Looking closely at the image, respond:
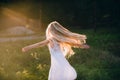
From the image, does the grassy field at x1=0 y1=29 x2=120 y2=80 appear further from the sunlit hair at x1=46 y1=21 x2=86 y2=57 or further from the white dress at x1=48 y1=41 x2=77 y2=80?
the white dress at x1=48 y1=41 x2=77 y2=80

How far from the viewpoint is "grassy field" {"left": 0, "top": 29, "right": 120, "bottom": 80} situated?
43.2 ft

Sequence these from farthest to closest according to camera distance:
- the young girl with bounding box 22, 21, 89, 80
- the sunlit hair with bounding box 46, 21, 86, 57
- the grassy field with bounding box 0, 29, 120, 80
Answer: the grassy field with bounding box 0, 29, 120, 80 → the sunlit hair with bounding box 46, 21, 86, 57 → the young girl with bounding box 22, 21, 89, 80

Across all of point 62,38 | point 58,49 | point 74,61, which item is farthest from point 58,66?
point 74,61

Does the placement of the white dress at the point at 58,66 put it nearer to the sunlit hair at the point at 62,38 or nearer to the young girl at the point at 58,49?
the young girl at the point at 58,49

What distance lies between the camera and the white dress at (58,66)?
9664mm

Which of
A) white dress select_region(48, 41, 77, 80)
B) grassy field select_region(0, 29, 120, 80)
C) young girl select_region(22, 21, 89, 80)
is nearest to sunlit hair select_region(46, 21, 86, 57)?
young girl select_region(22, 21, 89, 80)

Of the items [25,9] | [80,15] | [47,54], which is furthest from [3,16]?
[47,54]

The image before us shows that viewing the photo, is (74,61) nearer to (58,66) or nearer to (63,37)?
(63,37)

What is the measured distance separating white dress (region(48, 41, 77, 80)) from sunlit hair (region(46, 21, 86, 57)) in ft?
0.47

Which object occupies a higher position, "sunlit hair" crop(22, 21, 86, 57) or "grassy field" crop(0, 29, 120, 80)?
"sunlit hair" crop(22, 21, 86, 57)

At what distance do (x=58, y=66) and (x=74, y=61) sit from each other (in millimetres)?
5494

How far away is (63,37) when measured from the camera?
9906 mm

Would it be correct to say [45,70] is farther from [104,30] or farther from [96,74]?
[104,30]

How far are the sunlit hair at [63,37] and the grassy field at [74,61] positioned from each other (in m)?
2.86
